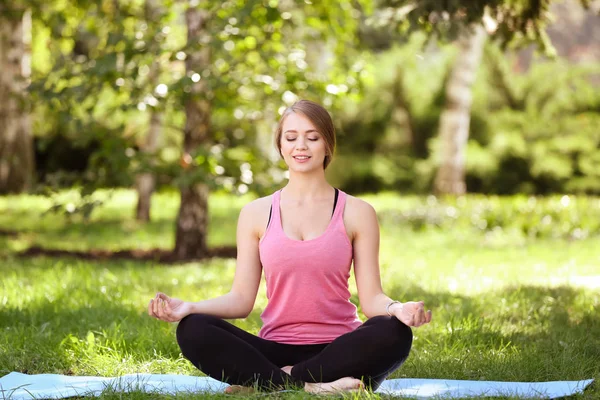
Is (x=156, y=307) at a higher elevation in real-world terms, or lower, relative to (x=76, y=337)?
higher

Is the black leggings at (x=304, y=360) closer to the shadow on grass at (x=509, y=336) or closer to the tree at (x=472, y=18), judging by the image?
the shadow on grass at (x=509, y=336)

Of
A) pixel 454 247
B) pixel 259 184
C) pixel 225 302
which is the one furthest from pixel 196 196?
pixel 225 302

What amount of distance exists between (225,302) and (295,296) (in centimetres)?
29

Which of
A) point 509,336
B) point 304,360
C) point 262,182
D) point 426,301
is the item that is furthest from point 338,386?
point 262,182

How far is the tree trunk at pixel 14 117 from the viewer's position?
514 inches

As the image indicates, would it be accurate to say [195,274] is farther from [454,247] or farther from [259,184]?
[454,247]

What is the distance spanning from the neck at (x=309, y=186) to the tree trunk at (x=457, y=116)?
32.1 feet

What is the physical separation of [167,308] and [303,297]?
532mm

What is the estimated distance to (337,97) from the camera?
7863 millimetres

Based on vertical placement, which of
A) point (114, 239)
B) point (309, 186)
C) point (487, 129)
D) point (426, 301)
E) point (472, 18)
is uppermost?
point (472, 18)

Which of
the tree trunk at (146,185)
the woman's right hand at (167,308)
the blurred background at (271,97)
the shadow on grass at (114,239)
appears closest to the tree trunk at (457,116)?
the blurred background at (271,97)

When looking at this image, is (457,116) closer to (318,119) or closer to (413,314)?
(318,119)

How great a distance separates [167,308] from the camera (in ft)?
10.6

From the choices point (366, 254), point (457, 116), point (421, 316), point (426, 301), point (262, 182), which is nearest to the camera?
point (421, 316)
